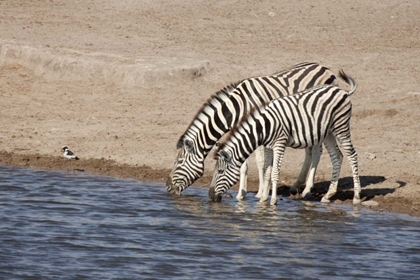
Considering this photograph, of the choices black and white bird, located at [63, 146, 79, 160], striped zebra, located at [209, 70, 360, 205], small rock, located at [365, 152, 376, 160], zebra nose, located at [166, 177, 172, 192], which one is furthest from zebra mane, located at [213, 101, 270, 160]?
black and white bird, located at [63, 146, 79, 160]

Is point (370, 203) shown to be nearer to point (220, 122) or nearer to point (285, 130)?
point (285, 130)

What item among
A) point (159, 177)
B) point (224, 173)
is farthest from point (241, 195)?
point (159, 177)

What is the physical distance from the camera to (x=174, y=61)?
61.2 ft

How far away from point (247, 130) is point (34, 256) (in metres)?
3.59

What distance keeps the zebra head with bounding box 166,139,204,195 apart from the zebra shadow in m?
1.31

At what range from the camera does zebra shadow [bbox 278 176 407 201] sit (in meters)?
12.9

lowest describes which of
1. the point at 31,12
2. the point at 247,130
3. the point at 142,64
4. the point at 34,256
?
the point at 34,256

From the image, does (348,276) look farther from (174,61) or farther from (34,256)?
(174,61)

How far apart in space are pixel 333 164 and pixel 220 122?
1572 mm

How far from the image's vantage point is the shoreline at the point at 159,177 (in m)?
12.3

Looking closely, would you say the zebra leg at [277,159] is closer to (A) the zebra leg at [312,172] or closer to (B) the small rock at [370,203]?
(A) the zebra leg at [312,172]

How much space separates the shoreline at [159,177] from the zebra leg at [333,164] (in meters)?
0.13

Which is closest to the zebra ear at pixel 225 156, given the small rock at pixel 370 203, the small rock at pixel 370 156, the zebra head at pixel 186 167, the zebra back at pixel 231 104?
the zebra back at pixel 231 104

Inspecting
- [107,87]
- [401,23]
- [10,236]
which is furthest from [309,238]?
[401,23]
